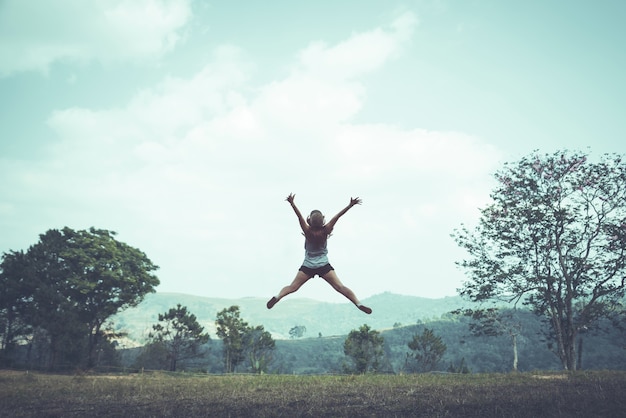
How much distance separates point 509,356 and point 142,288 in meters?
87.3

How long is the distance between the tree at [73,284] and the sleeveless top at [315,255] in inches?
1600

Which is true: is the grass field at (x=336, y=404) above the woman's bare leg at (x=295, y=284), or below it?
below

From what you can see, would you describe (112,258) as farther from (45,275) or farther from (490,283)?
(490,283)

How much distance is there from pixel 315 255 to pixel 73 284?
4284 centimetres

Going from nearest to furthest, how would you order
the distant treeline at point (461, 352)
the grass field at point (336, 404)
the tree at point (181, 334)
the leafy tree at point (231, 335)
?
the grass field at point (336, 404) → the tree at point (181, 334) → the leafy tree at point (231, 335) → the distant treeline at point (461, 352)

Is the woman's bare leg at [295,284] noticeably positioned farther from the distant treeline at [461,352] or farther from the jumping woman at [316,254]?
the distant treeline at [461,352]

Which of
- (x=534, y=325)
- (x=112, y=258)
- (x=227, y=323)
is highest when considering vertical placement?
(x=112, y=258)

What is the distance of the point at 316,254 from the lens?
7.88 meters

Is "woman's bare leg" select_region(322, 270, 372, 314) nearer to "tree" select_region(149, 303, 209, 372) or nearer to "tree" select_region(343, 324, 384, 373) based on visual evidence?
"tree" select_region(149, 303, 209, 372)

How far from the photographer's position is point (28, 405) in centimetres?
1146

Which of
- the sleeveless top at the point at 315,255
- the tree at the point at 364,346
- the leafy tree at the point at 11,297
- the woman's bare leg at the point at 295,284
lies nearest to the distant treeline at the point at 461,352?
the tree at the point at 364,346

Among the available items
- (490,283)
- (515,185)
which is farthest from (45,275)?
(515,185)

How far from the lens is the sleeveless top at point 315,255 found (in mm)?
7820

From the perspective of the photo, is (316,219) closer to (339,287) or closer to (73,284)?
(339,287)
